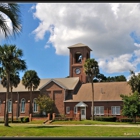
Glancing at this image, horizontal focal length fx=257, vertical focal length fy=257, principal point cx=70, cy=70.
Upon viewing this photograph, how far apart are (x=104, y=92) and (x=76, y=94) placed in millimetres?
6074

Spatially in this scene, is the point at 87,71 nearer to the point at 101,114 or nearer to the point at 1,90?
the point at 101,114

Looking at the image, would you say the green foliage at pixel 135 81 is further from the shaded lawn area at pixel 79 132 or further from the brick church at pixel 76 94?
the shaded lawn area at pixel 79 132

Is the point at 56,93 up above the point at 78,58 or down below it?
below

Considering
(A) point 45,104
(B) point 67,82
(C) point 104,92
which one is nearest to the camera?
(A) point 45,104

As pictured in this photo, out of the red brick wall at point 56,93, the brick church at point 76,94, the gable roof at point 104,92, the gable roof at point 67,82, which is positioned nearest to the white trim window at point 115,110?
the brick church at point 76,94

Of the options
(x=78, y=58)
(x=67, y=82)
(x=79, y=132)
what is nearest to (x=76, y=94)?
(x=67, y=82)

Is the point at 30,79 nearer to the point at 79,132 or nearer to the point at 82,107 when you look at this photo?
the point at 82,107

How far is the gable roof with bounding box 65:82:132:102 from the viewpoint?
5050 cm

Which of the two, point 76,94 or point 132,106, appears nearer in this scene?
point 132,106

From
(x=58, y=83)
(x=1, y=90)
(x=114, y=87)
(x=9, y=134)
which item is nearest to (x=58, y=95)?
(x=58, y=83)

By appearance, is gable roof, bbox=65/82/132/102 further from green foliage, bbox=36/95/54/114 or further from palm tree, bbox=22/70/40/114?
palm tree, bbox=22/70/40/114

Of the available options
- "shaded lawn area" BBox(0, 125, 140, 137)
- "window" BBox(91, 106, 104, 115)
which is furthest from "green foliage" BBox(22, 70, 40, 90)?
"shaded lawn area" BBox(0, 125, 140, 137)

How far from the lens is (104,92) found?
172ft

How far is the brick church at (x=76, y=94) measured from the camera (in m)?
50.1
